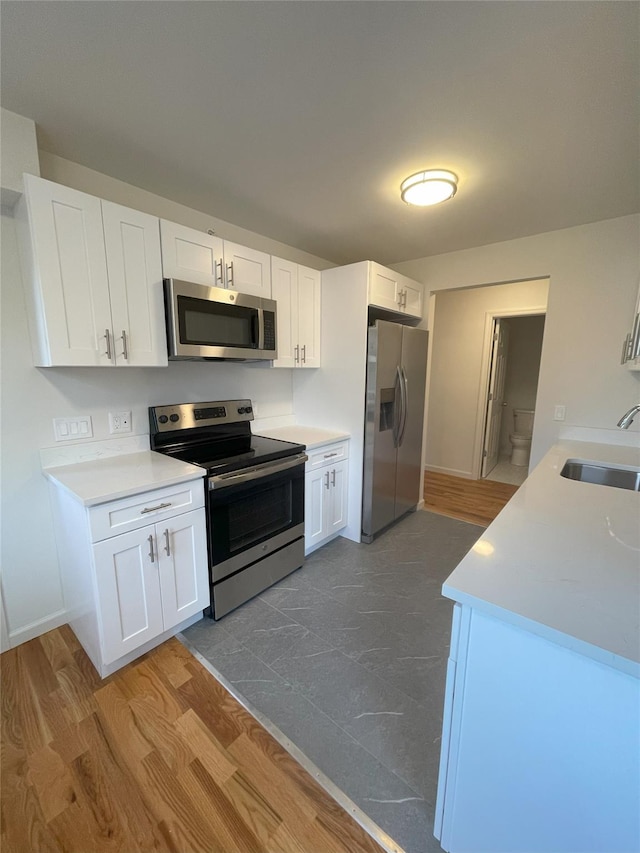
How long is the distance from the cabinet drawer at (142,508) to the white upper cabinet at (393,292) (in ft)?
6.24

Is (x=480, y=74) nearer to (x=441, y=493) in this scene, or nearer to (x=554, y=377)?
(x=554, y=377)

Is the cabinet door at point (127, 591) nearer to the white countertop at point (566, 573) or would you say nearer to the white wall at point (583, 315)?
the white countertop at point (566, 573)

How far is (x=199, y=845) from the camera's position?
1.08 meters

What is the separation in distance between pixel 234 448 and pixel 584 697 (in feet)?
6.64

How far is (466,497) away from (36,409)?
4.03 meters

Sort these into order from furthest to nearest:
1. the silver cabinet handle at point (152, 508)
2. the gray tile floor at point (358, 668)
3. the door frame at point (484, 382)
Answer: the door frame at point (484, 382)
the silver cabinet handle at point (152, 508)
the gray tile floor at point (358, 668)

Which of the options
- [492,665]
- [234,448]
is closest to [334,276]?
→ [234,448]

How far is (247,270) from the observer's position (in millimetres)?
2283

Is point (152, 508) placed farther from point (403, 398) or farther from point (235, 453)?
point (403, 398)

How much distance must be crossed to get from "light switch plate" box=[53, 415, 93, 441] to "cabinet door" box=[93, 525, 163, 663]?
721 millimetres

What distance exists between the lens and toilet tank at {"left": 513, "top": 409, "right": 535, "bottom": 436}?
18.2ft

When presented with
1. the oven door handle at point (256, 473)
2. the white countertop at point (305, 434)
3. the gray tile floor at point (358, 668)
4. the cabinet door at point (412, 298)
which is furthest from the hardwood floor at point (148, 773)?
the cabinet door at point (412, 298)

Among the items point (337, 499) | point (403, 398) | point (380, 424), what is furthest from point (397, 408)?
point (337, 499)

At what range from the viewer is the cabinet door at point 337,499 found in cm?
278
